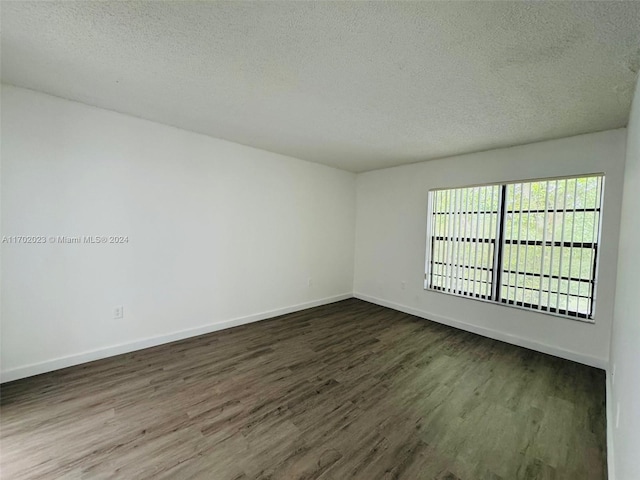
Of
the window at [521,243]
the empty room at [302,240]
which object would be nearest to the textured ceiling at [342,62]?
the empty room at [302,240]

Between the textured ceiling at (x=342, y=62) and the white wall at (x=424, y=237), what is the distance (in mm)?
384

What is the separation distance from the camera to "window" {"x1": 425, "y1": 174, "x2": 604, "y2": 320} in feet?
9.84

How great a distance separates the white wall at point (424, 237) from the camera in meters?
2.84

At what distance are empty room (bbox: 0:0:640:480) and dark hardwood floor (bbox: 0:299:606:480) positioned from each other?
0.02m

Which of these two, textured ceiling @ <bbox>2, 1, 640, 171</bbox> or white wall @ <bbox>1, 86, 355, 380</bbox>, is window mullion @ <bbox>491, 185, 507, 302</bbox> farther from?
white wall @ <bbox>1, 86, 355, 380</bbox>

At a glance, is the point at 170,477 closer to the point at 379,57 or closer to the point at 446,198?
the point at 379,57

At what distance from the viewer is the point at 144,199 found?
2998 millimetres

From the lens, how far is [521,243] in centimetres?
342

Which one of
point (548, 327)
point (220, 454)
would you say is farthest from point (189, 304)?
point (548, 327)

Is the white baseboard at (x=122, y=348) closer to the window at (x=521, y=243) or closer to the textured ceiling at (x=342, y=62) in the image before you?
the textured ceiling at (x=342, y=62)

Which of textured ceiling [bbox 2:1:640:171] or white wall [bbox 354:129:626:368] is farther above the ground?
textured ceiling [bbox 2:1:640:171]

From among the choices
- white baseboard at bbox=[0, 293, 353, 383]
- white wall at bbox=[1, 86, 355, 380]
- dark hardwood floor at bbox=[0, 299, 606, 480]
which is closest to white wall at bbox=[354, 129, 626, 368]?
dark hardwood floor at bbox=[0, 299, 606, 480]

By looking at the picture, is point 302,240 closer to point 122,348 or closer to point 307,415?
point 122,348

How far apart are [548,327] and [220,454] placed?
367cm
